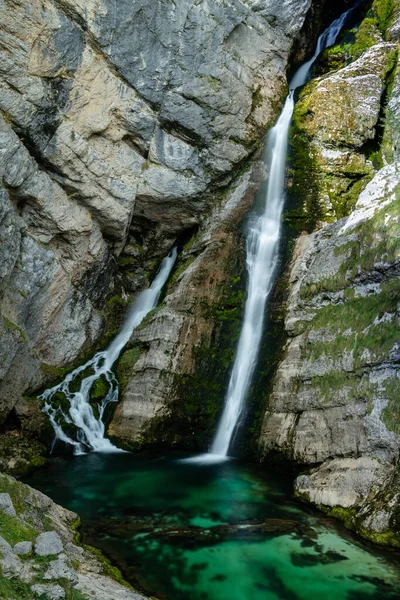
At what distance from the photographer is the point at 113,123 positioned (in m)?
15.5

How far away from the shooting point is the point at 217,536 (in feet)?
26.3

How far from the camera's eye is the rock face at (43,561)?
4973 millimetres

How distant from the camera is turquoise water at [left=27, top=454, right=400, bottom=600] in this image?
21.6 feet

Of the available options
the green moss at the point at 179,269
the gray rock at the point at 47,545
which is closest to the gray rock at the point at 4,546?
the gray rock at the point at 47,545

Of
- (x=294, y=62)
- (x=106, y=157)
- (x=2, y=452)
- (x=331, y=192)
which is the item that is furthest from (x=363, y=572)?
(x=294, y=62)

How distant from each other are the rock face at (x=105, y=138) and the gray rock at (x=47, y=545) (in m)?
6.70

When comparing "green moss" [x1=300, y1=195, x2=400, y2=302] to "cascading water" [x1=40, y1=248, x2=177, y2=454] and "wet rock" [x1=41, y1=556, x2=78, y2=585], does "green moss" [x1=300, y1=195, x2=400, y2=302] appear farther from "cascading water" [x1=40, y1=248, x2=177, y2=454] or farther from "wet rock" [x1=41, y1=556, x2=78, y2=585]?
"wet rock" [x1=41, y1=556, x2=78, y2=585]

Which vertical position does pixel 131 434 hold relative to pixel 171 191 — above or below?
below

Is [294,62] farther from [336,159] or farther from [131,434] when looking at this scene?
[131,434]

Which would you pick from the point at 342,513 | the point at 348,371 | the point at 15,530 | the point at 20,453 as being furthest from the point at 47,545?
the point at 348,371

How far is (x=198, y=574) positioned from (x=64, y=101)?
13082 mm

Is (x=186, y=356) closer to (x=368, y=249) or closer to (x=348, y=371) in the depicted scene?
(x=348, y=371)

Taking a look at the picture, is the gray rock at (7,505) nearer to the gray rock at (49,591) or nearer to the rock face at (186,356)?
the gray rock at (49,591)

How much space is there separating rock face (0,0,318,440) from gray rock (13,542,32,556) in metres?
6.93
